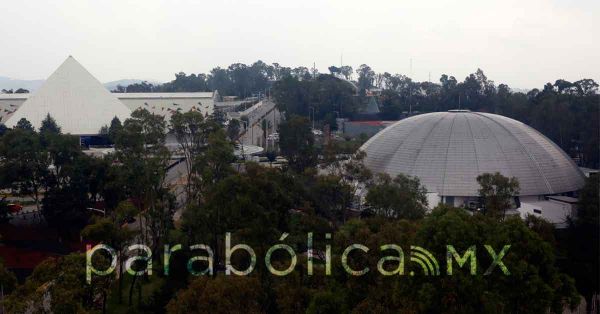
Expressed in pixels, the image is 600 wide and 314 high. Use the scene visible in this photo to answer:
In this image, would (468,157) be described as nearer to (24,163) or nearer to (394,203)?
(394,203)

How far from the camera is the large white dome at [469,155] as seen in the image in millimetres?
32562

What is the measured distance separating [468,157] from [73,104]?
4010cm

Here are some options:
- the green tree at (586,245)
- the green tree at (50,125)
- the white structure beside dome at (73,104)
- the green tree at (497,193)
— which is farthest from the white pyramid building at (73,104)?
the green tree at (586,245)

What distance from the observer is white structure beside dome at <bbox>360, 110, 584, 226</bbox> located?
106 feet

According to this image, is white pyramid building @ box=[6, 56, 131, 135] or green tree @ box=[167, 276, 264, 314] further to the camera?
white pyramid building @ box=[6, 56, 131, 135]

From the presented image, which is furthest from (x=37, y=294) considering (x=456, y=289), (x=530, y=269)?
(x=530, y=269)

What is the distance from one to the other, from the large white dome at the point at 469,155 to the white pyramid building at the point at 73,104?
30.4m

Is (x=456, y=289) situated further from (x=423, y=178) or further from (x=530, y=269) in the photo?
(x=423, y=178)

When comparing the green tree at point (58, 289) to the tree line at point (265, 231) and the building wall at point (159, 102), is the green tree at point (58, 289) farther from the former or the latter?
the building wall at point (159, 102)

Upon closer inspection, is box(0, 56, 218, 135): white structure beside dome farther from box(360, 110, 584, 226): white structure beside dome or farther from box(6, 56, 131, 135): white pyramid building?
box(360, 110, 584, 226): white structure beside dome

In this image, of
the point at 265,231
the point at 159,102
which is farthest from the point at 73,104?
the point at 265,231

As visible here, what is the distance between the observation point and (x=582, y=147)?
4412 centimetres

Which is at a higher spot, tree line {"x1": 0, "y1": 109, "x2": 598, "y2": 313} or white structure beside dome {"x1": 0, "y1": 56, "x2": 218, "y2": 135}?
white structure beside dome {"x1": 0, "y1": 56, "x2": 218, "y2": 135}

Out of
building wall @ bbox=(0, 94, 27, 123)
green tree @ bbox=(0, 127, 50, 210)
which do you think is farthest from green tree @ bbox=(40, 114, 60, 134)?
green tree @ bbox=(0, 127, 50, 210)
